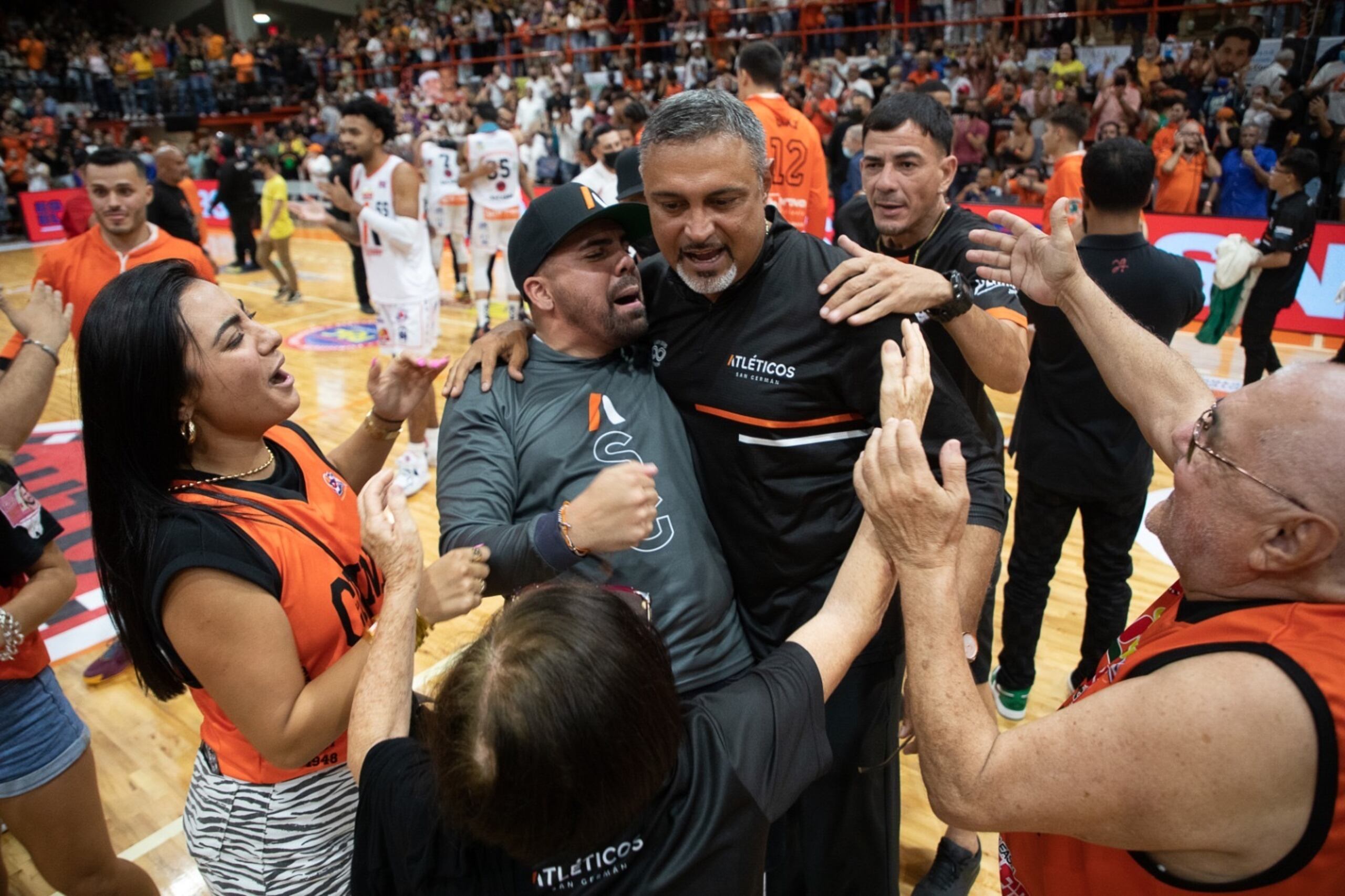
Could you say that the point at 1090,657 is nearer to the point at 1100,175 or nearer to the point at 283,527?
the point at 1100,175


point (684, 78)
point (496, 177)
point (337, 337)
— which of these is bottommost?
point (337, 337)

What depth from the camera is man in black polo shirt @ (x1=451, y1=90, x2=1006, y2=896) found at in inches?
73.7

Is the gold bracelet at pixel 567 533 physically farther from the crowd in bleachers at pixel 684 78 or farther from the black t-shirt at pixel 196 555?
the crowd in bleachers at pixel 684 78

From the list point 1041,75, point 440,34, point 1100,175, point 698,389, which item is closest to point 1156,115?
point 1041,75

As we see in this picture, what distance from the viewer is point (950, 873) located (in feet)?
8.70

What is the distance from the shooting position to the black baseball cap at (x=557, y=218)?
2.00m

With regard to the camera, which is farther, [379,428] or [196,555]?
[379,428]

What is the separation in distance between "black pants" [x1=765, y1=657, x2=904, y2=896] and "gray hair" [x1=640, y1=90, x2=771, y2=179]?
1243 millimetres

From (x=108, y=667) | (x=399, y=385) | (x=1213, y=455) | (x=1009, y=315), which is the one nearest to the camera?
(x=1213, y=455)

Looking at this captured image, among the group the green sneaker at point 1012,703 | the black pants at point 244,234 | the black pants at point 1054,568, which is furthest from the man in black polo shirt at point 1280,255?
the black pants at point 244,234

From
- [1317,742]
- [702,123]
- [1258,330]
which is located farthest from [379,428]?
[1258,330]

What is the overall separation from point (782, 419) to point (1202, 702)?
0.98m

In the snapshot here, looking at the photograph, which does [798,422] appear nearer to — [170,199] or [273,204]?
[170,199]

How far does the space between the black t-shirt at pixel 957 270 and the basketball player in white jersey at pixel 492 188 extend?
16.8 ft
